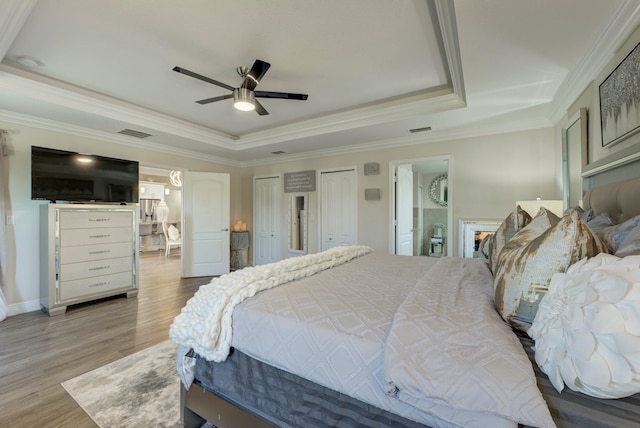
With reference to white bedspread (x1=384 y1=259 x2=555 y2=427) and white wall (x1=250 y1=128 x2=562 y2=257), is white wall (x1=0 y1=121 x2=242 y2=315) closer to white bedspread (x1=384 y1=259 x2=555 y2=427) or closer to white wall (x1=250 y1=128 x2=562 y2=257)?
white wall (x1=250 y1=128 x2=562 y2=257)

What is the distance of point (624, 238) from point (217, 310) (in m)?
1.71

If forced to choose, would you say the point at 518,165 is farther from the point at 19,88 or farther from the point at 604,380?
the point at 19,88

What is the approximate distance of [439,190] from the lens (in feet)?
21.1

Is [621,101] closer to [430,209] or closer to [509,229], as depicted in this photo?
[509,229]

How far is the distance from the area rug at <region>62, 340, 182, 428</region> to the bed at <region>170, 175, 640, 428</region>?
334mm

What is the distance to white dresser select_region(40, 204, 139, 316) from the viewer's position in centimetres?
314

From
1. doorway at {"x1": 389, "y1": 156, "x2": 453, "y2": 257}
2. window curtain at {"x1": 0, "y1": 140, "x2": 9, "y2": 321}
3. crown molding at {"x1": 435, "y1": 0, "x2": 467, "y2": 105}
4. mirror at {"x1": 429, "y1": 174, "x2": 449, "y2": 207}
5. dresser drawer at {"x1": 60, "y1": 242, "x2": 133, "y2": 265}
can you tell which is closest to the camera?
crown molding at {"x1": 435, "y1": 0, "x2": 467, "y2": 105}

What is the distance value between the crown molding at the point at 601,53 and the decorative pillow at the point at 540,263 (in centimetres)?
153

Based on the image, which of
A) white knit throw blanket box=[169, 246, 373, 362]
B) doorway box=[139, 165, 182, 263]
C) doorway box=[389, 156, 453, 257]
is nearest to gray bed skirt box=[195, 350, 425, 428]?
white knit throw blanket box=[169, 246, 373, 362]

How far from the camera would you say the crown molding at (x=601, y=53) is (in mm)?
1535

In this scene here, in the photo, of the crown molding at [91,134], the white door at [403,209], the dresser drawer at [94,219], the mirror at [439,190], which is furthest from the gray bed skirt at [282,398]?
the mirror at [439,190]

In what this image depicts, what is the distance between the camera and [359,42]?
218cm

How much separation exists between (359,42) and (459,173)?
2440 millimetres

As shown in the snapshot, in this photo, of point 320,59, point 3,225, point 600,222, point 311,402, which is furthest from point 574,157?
point 3,225
